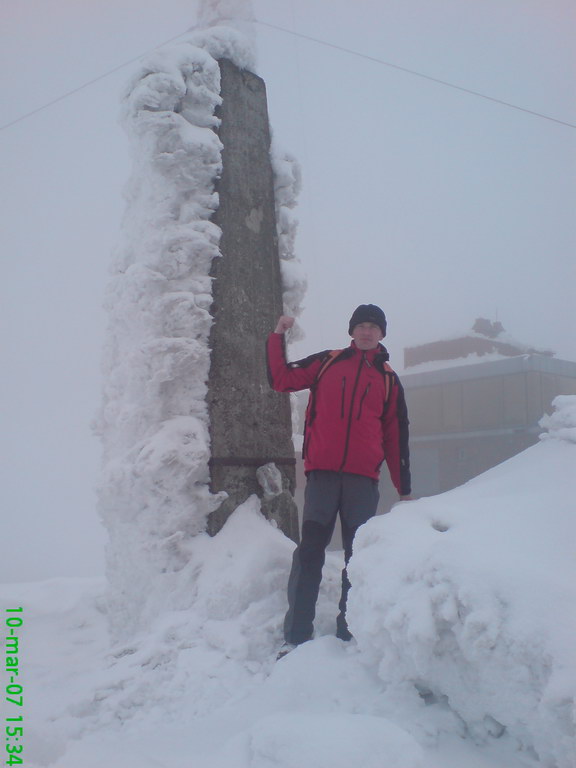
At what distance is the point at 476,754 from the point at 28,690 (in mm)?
1888

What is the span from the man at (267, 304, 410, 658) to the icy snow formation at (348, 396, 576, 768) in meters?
0.44

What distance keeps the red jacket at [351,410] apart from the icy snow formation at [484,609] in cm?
50

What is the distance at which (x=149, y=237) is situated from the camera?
3.64 m

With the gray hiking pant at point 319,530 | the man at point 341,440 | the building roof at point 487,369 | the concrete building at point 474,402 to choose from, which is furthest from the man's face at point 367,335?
the building roof at point 487,369

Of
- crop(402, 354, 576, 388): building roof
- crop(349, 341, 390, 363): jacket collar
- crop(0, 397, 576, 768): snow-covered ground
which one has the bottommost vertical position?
crop(0, 397, 576, 768): snow-covered ground

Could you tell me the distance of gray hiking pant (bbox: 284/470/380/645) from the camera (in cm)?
276

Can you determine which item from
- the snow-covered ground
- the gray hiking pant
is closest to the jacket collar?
the gray hiking pant

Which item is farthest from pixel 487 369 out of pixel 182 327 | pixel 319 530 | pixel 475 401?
pixel 319 530

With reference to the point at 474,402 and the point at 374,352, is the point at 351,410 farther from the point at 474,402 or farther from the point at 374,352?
the point at 474,402

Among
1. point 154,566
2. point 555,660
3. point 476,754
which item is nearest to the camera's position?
point 555,660

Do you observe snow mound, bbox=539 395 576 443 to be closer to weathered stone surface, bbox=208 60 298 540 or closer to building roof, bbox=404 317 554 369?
weathered stone surface, bbox=208 60 298 540

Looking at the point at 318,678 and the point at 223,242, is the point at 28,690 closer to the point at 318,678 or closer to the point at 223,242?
the point at 318,678

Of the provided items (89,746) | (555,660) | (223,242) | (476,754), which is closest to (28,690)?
(89,746)

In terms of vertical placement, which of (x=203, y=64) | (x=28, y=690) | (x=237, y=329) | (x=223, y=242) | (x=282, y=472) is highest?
(x=203, y=64)
